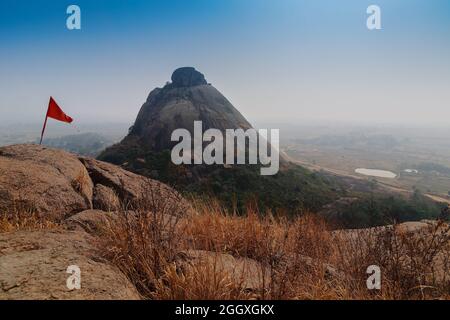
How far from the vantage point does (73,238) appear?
333cm

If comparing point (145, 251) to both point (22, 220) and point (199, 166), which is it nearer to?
point (22, 220)

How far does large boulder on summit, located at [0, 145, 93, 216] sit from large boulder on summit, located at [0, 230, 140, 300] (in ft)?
6.07

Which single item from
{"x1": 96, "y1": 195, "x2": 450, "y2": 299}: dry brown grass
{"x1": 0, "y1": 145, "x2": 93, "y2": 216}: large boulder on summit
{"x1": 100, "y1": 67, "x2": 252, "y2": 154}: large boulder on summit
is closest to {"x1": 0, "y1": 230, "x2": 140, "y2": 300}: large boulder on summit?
{"x1": 96, "y1": 195, "x2": 450, "y2": 299}: dry brown grass

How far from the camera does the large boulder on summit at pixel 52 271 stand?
6.93ft

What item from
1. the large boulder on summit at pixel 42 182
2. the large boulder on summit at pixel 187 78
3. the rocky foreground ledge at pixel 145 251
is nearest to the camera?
the rocky foreground ledge at pixel 145 251

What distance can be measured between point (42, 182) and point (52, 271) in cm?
369

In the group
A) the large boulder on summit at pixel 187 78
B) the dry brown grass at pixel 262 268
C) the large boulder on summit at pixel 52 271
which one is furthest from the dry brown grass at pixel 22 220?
the large boulder on summit at pixel 187 78

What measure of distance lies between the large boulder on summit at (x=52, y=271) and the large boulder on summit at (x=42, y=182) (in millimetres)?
1851

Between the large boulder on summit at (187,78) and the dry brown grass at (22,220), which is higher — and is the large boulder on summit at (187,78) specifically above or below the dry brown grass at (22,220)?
above

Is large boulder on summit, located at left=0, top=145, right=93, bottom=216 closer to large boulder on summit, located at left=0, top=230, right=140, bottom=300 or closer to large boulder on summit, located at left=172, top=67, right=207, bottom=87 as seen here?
large boulder on summit, located at left=0, top=230, right=140, bottom=300

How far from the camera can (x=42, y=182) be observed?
5430 millimetres

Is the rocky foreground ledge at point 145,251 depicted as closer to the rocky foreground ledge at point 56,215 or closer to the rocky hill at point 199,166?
the rocky foreground ledge at point 56,215
